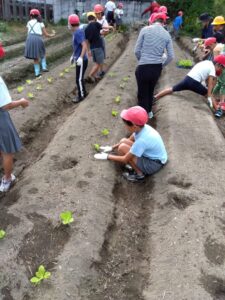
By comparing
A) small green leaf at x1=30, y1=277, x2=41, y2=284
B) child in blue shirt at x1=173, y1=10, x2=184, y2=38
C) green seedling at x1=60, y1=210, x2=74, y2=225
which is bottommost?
child in blue shirt at x1=173, y1=10, x2=184, y2=38

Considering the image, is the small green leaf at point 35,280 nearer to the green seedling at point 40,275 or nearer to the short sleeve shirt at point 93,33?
the green seedling at point 40,275

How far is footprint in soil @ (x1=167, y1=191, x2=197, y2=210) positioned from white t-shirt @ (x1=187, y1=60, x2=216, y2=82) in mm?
4369

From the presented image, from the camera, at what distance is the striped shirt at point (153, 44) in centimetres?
739

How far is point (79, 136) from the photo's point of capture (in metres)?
7.07

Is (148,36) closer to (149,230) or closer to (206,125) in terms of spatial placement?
(206,125)

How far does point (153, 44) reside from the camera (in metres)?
7.51

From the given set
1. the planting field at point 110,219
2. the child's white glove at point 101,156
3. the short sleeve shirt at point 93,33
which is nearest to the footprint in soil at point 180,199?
the planting field at point 110,219

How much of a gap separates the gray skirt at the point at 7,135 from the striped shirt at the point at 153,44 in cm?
363

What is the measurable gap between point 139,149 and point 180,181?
Answer: 2.82 ft

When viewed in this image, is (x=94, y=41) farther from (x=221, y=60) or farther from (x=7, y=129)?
(x=7, y=129)

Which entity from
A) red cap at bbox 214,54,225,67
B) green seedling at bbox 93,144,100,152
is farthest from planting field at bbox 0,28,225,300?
red cap at bbox 214,54,225,67

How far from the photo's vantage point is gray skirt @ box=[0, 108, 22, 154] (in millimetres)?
4953

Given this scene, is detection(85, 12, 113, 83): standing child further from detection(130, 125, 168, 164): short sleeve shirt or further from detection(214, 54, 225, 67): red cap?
detection(130, 125, 168, 164): short sleeve shirt

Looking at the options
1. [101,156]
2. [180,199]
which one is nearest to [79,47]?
[101,156]
